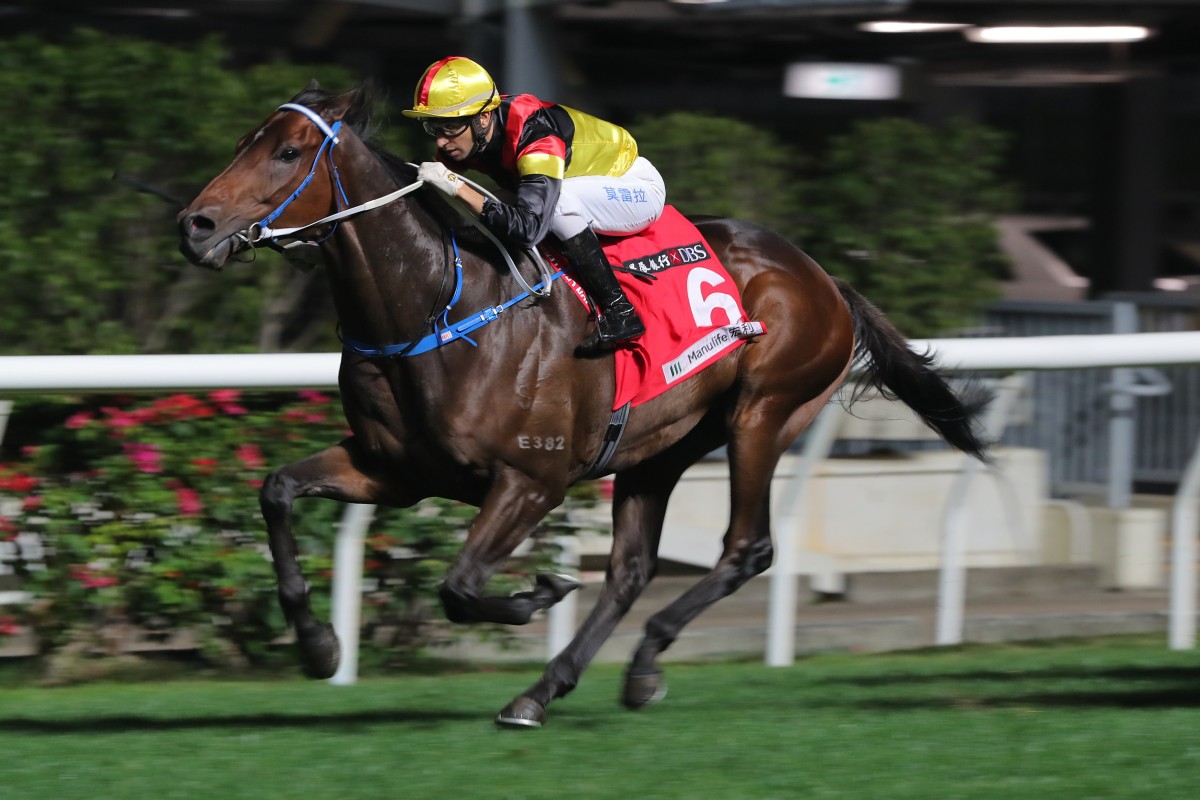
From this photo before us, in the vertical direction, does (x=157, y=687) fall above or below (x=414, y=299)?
below

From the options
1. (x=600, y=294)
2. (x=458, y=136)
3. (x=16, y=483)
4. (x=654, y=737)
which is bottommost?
(x=654, y=737)

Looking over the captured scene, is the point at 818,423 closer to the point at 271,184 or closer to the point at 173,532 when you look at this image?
A: the point at 173,532

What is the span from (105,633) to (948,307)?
4.06 meters

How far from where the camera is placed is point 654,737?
4.23 metres

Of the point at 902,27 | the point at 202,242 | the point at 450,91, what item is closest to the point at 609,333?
the point at 450,91

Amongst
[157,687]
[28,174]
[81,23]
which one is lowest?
[157,687]

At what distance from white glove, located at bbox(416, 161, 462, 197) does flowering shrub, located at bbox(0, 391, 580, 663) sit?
5.09 ft

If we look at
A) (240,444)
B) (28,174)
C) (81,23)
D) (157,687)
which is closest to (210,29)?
(81,23)

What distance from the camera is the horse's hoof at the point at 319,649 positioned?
4.10m

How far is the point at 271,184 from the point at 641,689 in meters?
1.69

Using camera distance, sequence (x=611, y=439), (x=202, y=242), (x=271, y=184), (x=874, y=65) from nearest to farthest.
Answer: (x=202, y=242) → (x=271, y=184) → (x=611, y=439) → (x=874, y=65)

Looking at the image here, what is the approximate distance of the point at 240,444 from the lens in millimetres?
5359

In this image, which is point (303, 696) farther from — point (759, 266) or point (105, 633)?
point (759, 266)

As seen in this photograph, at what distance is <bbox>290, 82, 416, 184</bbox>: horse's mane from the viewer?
13.3 ft
